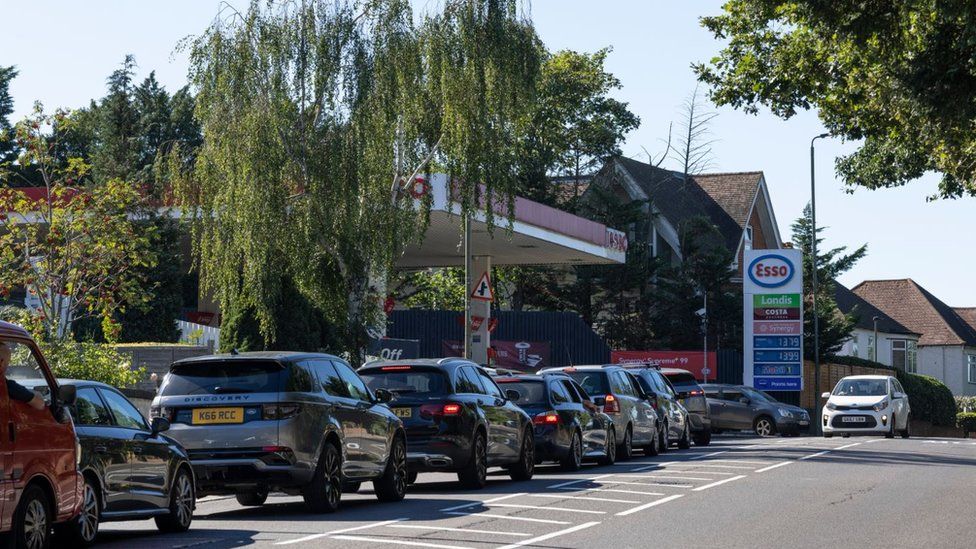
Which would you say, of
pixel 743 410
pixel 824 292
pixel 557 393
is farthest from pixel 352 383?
pixel 824 292

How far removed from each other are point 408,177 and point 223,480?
47.7ft

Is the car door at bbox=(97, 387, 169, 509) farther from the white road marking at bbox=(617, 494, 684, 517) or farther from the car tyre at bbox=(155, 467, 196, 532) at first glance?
the white road marking at bbox=(617, 494, 684, 517)

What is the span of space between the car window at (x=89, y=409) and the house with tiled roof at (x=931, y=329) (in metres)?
82.8

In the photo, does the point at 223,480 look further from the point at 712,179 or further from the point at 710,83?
the point at 712,179

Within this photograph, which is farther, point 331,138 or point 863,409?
point 863,409

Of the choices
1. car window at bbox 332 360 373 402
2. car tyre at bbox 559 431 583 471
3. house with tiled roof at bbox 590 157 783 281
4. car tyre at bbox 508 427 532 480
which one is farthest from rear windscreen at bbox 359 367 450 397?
house with tiled roof at bbox 590 157 783 281

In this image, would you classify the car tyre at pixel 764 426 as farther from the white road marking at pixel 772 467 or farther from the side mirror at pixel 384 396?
the side mirror at pixel 384 396

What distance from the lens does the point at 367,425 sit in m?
16.8

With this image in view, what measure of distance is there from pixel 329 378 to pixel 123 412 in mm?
3087

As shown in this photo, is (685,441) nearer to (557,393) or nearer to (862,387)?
(557,393)

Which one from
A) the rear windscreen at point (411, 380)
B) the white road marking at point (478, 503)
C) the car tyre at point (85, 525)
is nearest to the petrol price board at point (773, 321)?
the rear windscreen at point (411, 380)

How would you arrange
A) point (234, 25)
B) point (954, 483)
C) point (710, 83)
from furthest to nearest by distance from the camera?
point (234, 25) → point (710, 83) → point (954, 483)

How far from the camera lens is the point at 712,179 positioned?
72500 mm

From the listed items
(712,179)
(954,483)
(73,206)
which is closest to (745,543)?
(954,483)
